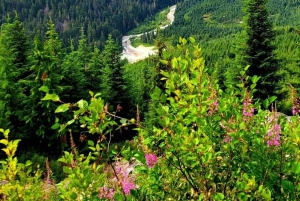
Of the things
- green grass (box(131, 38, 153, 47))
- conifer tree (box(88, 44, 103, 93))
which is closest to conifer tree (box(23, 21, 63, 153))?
conifer tree (box(88, 44, 103, 93))

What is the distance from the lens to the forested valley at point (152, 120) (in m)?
2.67

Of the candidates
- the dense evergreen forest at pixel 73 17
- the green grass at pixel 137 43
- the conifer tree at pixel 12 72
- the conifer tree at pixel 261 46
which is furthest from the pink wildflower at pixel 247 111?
the green grass at pixel 137 43

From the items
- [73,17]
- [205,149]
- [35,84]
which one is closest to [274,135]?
[205,149]

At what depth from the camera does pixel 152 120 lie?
66.7 ft

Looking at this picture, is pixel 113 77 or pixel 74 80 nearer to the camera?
pixel 74 80

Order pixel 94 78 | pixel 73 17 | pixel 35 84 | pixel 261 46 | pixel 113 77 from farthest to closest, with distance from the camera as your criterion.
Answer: pixel 73 17, pixel 113 77, pixel 94 78, pixel 261 46, pixel 35 84

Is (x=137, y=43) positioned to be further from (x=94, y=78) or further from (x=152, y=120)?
(x=152, y=120)

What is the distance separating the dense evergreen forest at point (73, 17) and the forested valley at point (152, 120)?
116073mm

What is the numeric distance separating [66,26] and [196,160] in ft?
541

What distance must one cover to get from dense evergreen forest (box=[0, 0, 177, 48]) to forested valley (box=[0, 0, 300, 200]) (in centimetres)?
11607

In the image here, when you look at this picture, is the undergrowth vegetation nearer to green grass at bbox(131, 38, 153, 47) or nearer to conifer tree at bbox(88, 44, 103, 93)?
conifer tree at bbox(88, 44, 103, 93)

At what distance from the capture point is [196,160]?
8.84 ft

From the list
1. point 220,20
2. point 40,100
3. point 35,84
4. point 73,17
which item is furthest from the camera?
point 220,20

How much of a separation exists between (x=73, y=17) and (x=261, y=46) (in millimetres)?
158256
